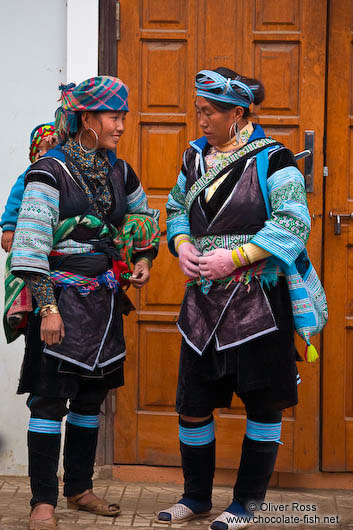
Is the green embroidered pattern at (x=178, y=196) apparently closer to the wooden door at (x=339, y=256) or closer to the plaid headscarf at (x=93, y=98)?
the plaid headscarf at (x=93, y=98)

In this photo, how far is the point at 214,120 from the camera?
3455 mm

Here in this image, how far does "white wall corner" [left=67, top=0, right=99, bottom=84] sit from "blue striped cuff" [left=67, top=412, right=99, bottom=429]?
1787 millimetres

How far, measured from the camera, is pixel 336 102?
434cm

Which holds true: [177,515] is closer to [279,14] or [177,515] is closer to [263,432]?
[263,432]

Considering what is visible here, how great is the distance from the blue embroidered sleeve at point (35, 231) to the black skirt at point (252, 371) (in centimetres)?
74

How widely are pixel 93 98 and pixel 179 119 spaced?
1.00 metres

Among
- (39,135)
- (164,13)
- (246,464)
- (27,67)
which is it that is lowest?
(246,464)

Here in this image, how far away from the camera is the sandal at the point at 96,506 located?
3754 mm

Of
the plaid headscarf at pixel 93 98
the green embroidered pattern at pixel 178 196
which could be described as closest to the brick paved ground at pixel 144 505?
the green embroidered pattern at pixel 178 196

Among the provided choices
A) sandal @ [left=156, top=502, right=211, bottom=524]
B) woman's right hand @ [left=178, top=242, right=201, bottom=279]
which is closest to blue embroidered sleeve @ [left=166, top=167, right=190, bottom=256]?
woman's right hand @ [left=178, top=242, right=201, bottom=279]

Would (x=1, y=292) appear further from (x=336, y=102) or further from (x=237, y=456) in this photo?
(x=336, y=102)

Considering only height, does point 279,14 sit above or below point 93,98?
above

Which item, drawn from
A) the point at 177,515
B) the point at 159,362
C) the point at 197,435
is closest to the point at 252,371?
the point at 197,435

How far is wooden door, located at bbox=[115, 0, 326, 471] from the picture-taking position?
4324 mm
